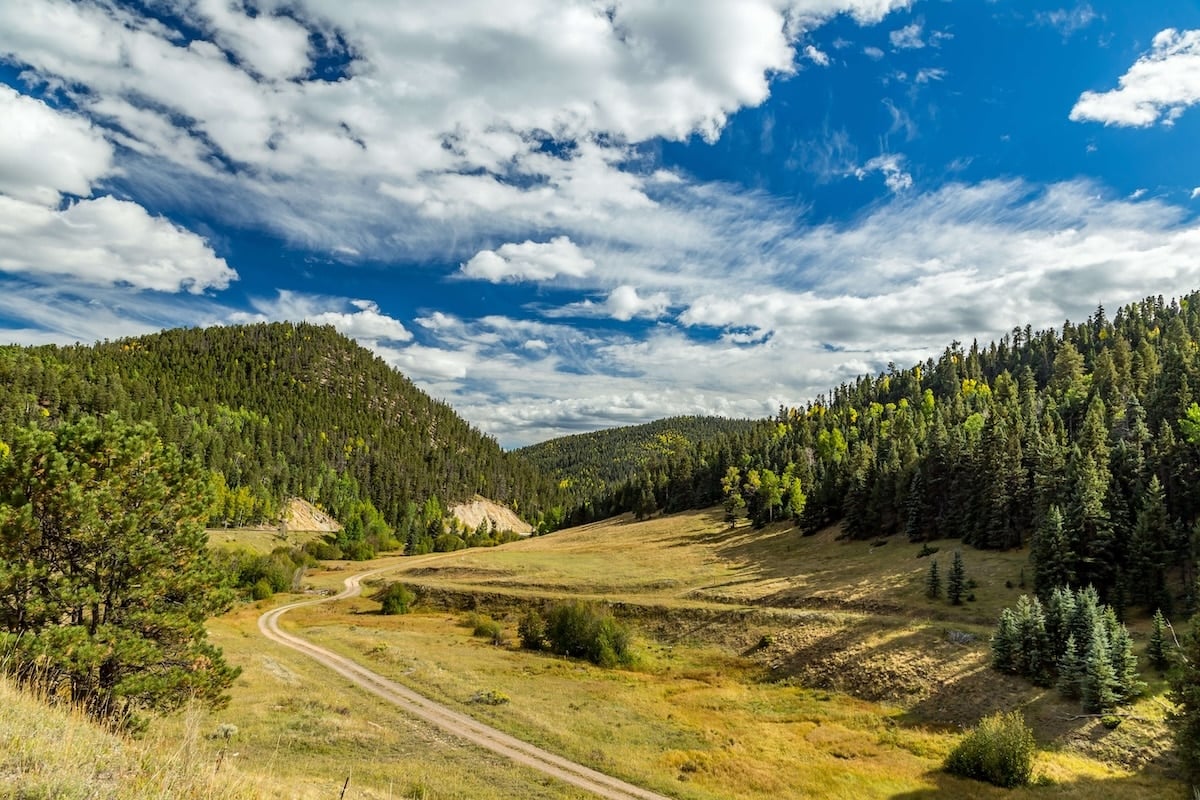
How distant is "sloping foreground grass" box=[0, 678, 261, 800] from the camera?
291 inches

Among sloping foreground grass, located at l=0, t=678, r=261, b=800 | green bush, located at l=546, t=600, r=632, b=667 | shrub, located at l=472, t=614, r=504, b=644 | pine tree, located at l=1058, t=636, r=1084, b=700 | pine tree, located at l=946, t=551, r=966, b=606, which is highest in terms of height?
sloping foreground grass, located at l=0, t=678, r=261, b=800

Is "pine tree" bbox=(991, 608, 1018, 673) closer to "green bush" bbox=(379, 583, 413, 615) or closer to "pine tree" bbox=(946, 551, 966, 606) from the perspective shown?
"pine tree" bbox=(946, 551, 966, 606)

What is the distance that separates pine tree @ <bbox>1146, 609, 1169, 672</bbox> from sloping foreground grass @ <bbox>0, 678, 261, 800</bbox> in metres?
57.7

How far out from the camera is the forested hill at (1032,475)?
197ft

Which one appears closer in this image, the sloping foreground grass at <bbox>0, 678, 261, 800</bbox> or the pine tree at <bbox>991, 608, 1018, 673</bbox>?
the sloping foreground grass at <bbox>0, 678, 261, 800</bbox>

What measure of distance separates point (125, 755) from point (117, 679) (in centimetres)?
1630

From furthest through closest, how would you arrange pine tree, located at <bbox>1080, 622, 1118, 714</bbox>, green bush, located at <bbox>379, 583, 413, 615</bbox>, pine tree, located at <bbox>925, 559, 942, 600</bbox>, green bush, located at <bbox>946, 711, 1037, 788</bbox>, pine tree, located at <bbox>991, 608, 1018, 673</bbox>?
green bush, located at <bbox>379, 583, 413, 615</bbox> < pine tree, located at <bbox>925, 559, 942, 600</bbox> < pine tree, located at <bbox>991, 608, 1018, 673</bbox> < pine tree, located at <bbox>1080, 622, 1118, 714</bbox> < green bush, located at <bbox>946, 711, 1037, 788</bbox>

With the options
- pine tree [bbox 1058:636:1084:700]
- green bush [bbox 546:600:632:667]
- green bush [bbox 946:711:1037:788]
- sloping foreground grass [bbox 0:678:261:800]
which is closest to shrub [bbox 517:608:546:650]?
green bush [bbox 546:600:632:667]

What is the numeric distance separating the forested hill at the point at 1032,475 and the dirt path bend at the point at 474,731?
177 feet

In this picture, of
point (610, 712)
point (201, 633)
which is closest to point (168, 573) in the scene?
point (201, 633)

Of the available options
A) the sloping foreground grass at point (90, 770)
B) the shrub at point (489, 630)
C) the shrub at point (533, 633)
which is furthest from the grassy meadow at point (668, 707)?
the shrub at point (533, 633)

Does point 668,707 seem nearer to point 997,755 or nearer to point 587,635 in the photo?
point 587,635

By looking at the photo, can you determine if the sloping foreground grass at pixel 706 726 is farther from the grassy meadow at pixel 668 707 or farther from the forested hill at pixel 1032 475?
the forested hill at pixel 1032 475

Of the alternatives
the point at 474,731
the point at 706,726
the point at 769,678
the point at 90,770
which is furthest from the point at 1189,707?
the point at 90,770
